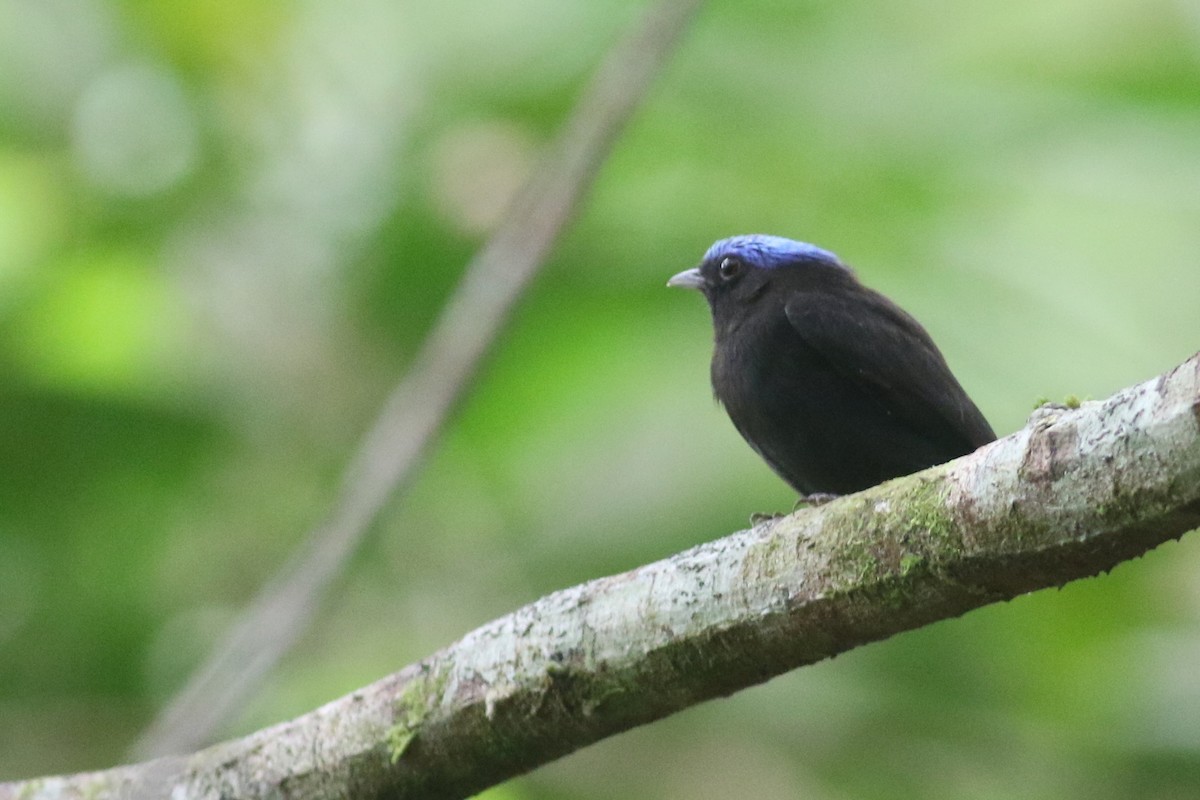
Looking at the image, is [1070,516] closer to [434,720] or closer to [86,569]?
[434,720]

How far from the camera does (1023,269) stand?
5.95m

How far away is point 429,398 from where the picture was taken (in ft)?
6.37

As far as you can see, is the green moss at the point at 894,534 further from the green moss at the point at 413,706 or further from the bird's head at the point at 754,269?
the bird's head at the point at 754,269

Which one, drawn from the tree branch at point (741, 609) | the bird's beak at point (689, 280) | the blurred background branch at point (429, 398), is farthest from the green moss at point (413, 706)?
the bird's beak at point (689, 280)

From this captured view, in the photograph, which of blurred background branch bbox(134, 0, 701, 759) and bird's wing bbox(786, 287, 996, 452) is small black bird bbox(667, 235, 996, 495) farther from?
blurred background branch bbox(134, 0, 701, 759)

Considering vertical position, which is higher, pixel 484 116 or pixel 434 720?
pixel 484 116

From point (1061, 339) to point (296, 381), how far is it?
296 cm

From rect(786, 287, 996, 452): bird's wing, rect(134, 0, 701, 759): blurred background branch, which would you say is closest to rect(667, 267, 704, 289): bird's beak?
rect(786, 287, 996, 452): bird's wing

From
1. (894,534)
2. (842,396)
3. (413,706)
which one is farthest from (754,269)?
(894,534)

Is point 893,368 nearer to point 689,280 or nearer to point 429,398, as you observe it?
point 689,280

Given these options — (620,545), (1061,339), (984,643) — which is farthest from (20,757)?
(1061,339)

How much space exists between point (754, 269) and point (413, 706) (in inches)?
99.0

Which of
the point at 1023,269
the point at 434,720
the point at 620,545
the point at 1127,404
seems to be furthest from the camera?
the point at 1023,269

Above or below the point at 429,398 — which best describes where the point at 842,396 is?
above
